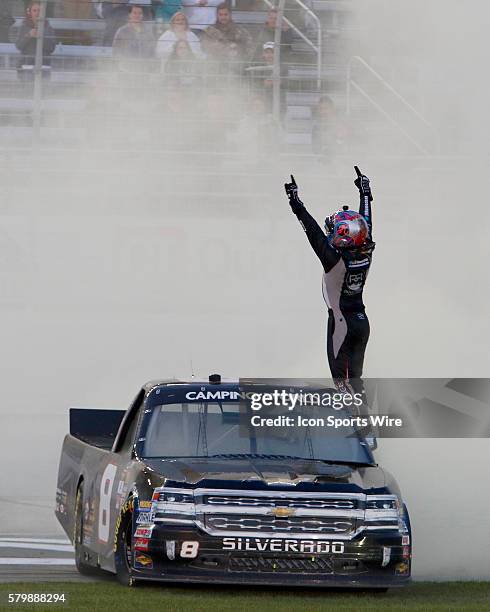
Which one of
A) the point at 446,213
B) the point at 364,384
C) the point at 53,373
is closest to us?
the point at 364,384

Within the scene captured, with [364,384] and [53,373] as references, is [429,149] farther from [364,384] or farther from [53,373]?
[364,384]

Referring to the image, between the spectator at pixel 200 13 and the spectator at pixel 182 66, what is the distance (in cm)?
40

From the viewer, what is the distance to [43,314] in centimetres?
A: 1903

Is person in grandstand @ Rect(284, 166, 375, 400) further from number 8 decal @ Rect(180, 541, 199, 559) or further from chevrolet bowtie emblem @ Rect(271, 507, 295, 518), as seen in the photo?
number 8 decal @ Rect(180, 541, 199, 559)

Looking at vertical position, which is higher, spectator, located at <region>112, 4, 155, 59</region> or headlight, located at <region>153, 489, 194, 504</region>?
headlight, located at <region>153, 489, 194, 504</region>

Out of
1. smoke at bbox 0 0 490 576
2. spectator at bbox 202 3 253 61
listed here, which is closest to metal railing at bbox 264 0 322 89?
smoke at bbox 0 0 490 576

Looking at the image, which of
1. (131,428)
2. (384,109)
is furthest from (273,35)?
(131,428)

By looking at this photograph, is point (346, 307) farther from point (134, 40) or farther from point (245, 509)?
point (134, 40)

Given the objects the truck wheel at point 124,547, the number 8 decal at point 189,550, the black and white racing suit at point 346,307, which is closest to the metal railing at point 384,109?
the black and white racing suit at point 346,307

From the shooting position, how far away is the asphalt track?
301 inches

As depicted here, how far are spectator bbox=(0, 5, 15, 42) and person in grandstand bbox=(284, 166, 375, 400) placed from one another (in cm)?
1316

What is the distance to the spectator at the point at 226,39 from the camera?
22.3 meters

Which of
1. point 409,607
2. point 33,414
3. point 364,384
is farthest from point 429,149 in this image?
point 409,607

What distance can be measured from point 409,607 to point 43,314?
13.0 meters
